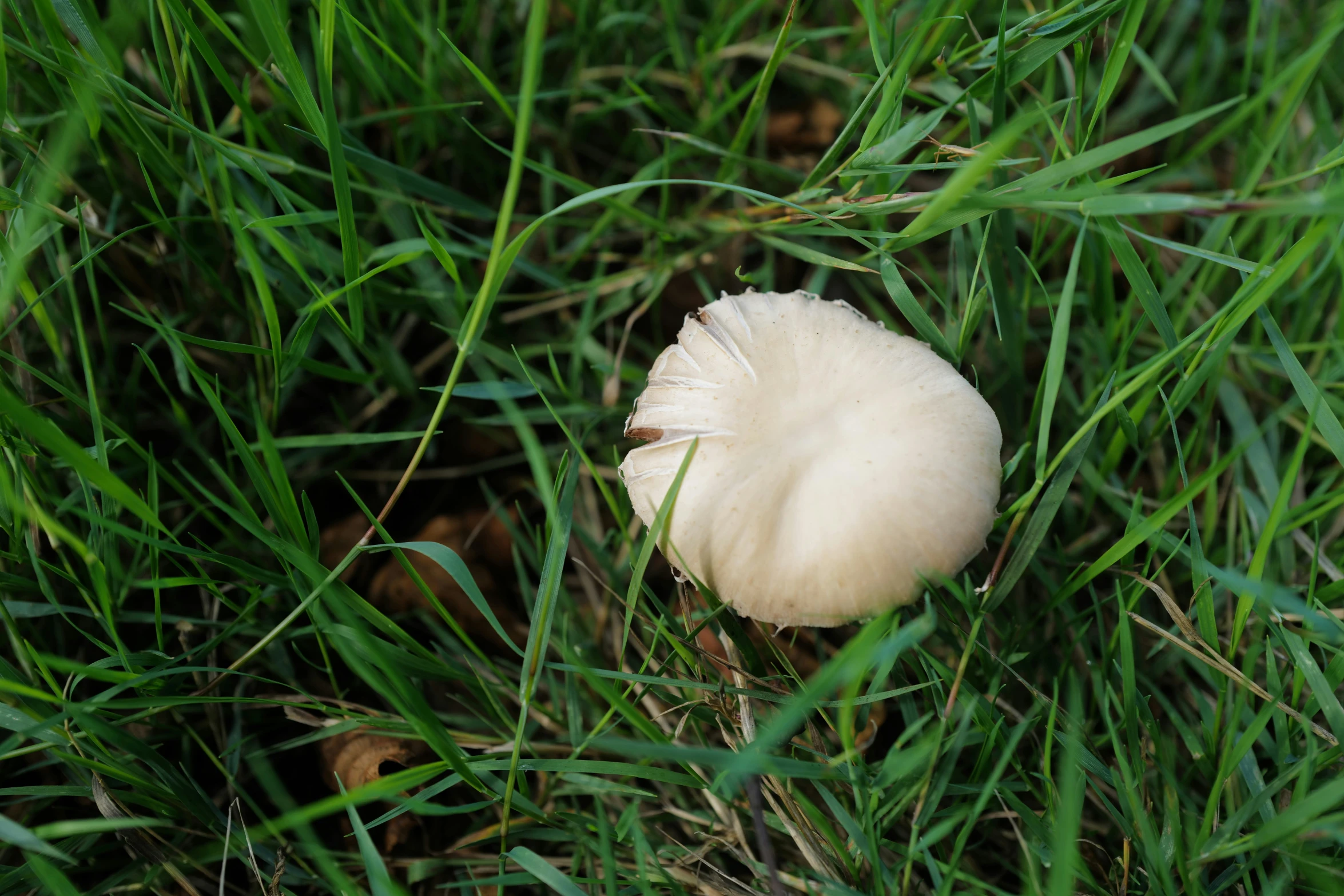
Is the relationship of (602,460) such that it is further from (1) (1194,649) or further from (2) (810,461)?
(1) (1194,649)

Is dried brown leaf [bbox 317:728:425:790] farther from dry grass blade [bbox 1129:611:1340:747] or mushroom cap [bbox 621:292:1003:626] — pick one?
dry grass blade [bbox 1129:611:1340:747]

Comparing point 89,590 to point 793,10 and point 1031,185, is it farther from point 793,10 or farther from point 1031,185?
point 1031,185

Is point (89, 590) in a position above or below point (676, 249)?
below

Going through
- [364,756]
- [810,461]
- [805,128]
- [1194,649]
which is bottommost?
[364,756]

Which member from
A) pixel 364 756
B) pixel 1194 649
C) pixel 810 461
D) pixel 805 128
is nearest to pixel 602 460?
pixel 810 461

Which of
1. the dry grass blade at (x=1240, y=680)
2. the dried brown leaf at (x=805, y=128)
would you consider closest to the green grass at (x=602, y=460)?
A: the dry grass blade at (x=1240, y=680)

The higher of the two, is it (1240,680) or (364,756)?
(1240,680)

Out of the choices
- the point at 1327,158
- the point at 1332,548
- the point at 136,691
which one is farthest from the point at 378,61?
the point at 1332,548
